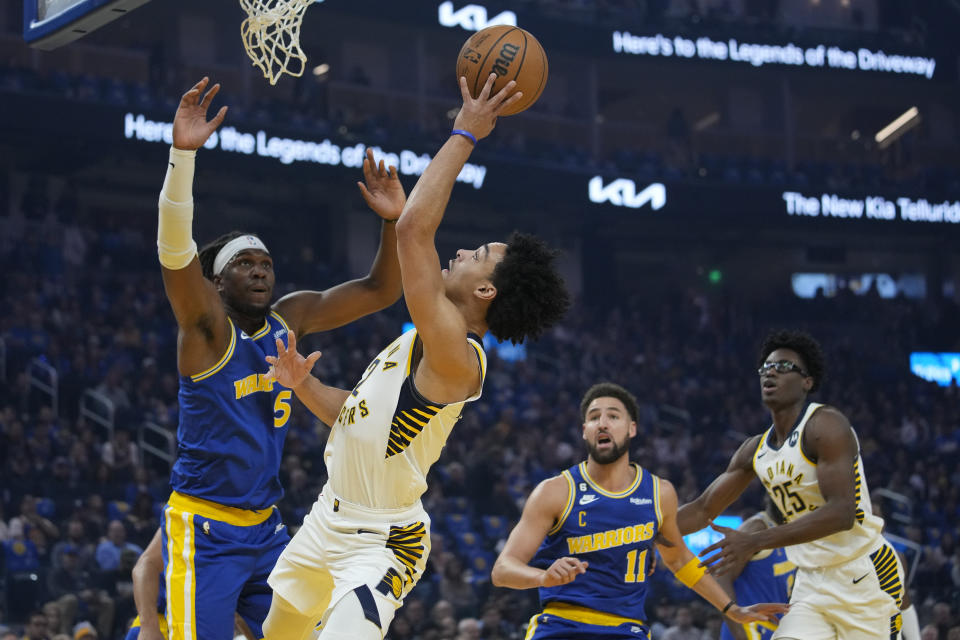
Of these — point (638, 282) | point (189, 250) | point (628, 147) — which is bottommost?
point (189, 250)

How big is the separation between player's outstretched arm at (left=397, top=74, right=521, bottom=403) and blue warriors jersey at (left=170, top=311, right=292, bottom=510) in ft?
3.08

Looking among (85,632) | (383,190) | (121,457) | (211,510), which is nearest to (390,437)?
(211,510)

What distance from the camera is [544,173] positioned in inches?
886

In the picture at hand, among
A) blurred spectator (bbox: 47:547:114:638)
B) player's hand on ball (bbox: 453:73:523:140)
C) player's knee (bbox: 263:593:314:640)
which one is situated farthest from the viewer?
blurred spectator (bbox: 47:547:114:638)

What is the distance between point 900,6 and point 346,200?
1515 centimetres

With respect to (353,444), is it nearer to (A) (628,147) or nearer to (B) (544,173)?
(B) (544,173)

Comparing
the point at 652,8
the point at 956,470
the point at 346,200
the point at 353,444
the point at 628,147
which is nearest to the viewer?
the point at 353,444

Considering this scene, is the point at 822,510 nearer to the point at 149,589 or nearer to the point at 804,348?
the point at 804,348

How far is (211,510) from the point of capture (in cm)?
455

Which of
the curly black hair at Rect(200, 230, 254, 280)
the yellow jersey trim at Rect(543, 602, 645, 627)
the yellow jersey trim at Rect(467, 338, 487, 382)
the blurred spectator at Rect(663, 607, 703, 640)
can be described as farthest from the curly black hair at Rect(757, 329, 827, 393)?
the blurred spectator at Rect(663, 607, 703, 640)

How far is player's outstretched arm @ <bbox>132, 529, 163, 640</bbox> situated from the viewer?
184 inches

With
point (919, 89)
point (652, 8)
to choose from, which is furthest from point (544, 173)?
point (919, 89)

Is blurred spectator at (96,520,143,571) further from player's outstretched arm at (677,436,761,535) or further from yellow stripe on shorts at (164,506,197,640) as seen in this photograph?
yellow stripe on shorts at (164,506,197,640)

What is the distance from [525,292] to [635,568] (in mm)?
1516
